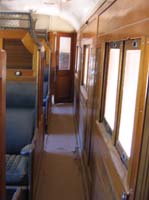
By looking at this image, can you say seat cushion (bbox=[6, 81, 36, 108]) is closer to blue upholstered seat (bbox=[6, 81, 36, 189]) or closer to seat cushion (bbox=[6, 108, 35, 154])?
blue upholstered seat (bbox=[6, 81, 36, 189])

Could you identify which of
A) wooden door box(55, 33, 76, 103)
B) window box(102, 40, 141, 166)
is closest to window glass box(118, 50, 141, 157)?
window box(102, 40, 141, 166)

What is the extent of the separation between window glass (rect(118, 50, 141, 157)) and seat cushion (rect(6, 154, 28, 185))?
3.28ft

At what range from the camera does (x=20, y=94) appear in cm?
350

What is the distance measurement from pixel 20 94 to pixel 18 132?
738 mm

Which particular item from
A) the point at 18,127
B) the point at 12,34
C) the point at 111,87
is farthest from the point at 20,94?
the point at 111,87

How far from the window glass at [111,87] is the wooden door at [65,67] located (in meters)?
5.11

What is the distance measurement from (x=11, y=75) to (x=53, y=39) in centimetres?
378

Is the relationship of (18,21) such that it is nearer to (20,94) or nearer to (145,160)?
(20,94)

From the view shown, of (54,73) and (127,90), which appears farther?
(54,73)

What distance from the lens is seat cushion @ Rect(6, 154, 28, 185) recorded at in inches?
86.7

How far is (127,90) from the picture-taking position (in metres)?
1.58

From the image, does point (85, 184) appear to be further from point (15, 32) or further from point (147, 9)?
point (147, 9)

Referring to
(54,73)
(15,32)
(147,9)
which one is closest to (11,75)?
(15,32)

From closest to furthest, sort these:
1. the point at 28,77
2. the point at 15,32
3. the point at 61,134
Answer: the point at 15,32
the point at 28,77
the point at 61,134
